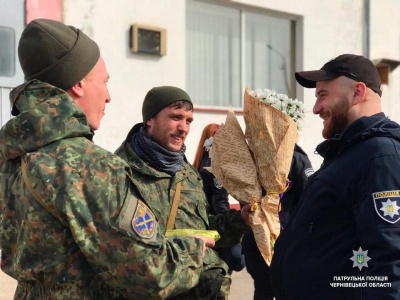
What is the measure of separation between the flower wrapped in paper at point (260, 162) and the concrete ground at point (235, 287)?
324cm

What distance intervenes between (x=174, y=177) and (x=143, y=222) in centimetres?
132

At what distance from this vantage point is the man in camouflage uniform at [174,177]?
115 inches

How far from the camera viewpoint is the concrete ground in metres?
5.64

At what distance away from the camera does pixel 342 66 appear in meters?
2.81

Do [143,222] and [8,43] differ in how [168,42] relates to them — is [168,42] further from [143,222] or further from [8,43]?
[143,222]

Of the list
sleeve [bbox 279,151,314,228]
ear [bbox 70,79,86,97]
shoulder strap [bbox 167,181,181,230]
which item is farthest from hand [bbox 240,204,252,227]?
sleeve [bbox 279,151,314,228]

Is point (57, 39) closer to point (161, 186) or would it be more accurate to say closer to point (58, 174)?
point (58, 174)

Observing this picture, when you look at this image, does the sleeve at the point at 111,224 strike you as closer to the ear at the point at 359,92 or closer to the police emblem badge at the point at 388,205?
the police emblem badge at the point at 388,205

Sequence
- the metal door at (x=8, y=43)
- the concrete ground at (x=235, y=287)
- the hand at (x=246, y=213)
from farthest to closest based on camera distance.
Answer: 1. the metal door at (x=8, y=43)
2. the concrete ground at (x=235, y=287)
3. the hand at (x=246, y=213)

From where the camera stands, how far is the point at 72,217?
71.4 inches

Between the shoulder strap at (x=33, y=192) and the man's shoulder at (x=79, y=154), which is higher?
the man's shoulder at (x=79, y=154)

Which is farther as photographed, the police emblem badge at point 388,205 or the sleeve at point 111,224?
the police emblem badge at point 388,205

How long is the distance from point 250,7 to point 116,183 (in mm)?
6696

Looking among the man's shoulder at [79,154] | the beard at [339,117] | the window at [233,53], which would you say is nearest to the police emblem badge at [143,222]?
the man's shoulder at [79,154]
